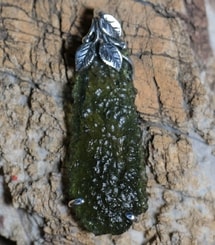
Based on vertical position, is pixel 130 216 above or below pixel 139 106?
below

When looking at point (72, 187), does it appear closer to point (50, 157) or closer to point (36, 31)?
point (50, 157)

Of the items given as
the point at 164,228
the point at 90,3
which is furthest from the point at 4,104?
the point at 164,228

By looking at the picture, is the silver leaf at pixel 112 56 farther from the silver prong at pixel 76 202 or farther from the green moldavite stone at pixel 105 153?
the silver prong at pixel 76 202

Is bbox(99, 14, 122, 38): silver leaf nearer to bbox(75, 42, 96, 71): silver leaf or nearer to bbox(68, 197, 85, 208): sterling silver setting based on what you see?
bbox(75, 42, 96, 71): silver leaf

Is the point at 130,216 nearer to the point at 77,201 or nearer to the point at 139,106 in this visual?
the point at 77,201

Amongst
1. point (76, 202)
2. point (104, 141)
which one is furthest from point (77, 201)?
point (104, 141)

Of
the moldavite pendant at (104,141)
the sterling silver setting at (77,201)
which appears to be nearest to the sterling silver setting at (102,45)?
the moldavite pendant at (104,141)

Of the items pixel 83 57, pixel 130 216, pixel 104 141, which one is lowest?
pixel 130 216
